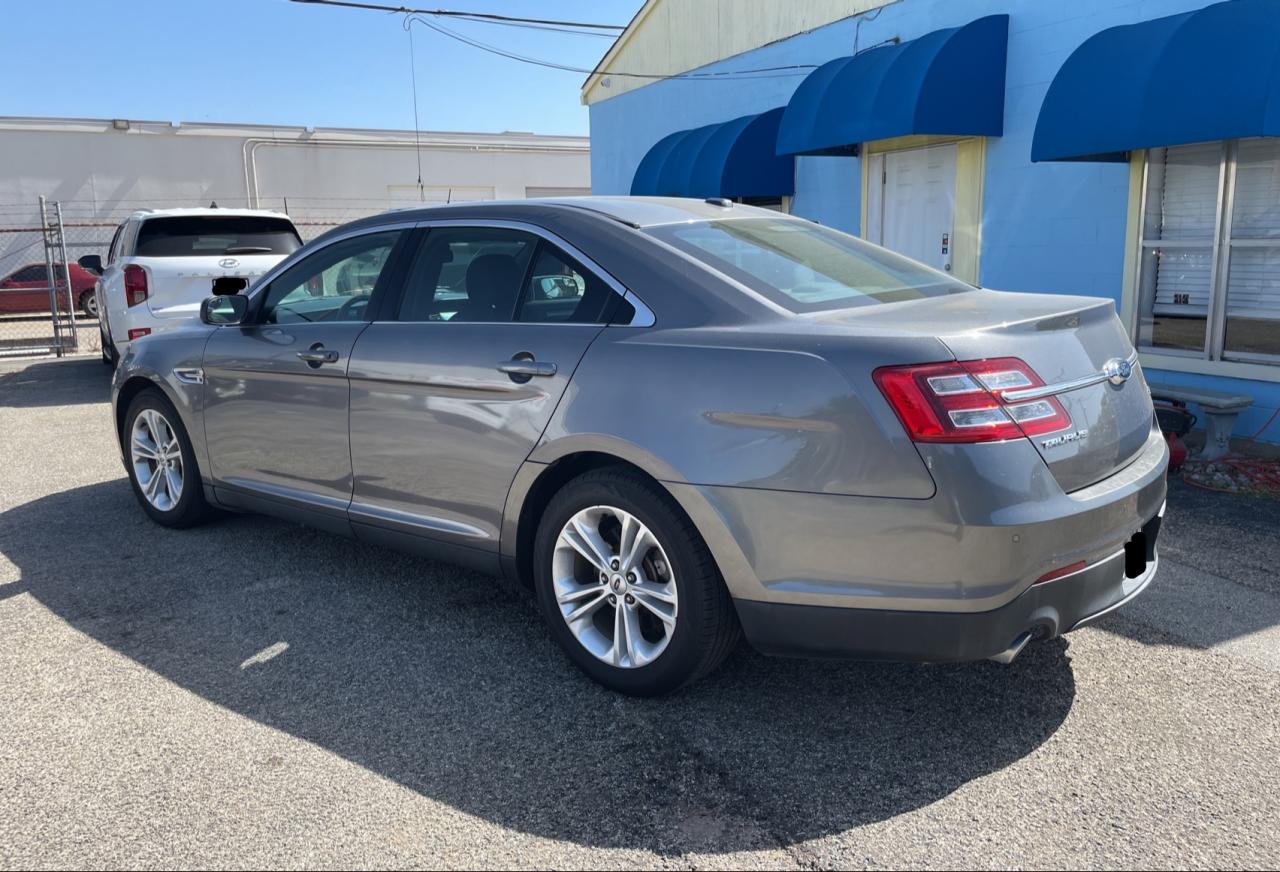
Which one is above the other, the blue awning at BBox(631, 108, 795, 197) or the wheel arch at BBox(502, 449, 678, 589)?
the blue awning at BBox(631, 108, 795, 197)

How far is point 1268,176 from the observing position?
24.7 feet

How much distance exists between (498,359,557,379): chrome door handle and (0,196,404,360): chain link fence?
13.1 meters

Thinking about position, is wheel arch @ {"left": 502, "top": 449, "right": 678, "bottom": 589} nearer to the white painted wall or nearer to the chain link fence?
the chain link fence

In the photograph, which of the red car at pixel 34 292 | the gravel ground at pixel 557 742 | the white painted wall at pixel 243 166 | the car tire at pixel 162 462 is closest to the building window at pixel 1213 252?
the gravel ground at pixel 557 742

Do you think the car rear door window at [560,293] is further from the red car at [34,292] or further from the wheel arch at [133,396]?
the red car at [34,292]

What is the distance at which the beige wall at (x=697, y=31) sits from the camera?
12.2 meters

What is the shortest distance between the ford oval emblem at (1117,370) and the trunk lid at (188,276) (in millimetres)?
8409

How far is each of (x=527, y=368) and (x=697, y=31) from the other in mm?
12360

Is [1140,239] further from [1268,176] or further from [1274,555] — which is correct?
[1274,555]

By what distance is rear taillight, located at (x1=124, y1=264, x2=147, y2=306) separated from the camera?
996cm

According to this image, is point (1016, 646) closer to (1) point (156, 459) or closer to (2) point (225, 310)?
(2) point (225, 310)

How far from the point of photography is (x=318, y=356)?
4.36m

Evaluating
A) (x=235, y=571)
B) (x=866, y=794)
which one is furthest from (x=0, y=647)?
(x=866, y=794)

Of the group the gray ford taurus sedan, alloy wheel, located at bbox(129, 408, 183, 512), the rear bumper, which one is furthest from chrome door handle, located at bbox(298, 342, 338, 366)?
the rear bumper
